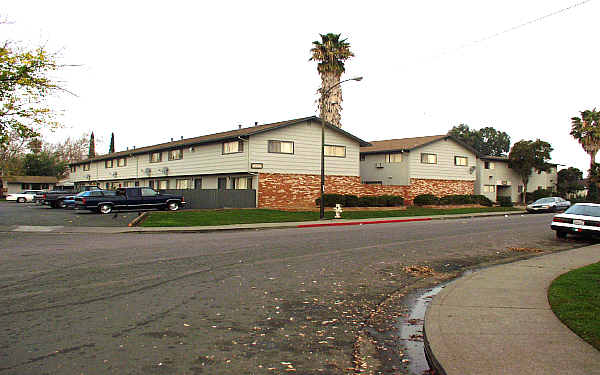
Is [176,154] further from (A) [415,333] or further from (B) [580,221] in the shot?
(A) [415,333]

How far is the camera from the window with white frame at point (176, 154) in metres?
41.1

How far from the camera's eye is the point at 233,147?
34531 millimetres

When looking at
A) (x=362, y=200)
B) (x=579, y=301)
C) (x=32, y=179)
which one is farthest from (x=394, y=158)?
(x=32, y=179)

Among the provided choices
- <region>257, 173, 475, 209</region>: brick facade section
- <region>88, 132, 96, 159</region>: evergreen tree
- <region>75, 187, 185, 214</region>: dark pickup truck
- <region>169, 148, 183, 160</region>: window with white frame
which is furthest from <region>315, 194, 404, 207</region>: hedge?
<region>88, 132, 96, 159</region>: evergreen tree

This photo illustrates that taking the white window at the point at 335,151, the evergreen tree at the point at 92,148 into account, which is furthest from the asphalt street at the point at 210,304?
the evergreen tree at the point at 92,148

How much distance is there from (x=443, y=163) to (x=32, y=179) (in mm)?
66840

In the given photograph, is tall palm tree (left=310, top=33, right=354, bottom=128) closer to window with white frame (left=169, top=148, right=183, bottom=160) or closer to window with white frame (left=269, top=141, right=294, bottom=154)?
window with white frame (left=269, top=141, right=294, bottom=154)

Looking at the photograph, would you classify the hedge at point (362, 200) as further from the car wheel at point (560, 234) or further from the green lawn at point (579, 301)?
the green lawn at point (579, 301)

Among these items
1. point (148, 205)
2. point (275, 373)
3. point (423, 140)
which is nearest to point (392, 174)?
point (423, 140)

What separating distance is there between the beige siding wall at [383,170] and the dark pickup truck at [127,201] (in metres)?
21.6

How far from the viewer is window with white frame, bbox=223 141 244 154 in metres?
33.6

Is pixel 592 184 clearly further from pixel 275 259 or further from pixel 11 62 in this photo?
pixel 11 62

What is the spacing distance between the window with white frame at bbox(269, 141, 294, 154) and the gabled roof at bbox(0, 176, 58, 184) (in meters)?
59.3

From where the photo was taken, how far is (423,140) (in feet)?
143
